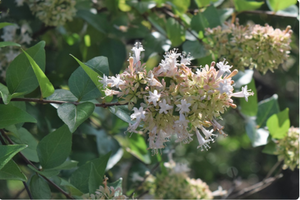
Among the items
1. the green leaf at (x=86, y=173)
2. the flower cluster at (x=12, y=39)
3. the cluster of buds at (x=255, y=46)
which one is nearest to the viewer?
the green leaf at (x=86, y=173)

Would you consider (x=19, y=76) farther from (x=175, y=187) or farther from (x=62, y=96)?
(x=175, y=187)

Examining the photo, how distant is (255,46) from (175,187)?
687mm

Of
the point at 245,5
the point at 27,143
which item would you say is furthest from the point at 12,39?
the point at 245,5

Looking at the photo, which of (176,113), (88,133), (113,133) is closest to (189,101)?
(176,113)

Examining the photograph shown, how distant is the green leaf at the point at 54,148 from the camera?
91 cm

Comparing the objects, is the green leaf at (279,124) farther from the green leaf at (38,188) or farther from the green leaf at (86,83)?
the green leaf at (38,188)

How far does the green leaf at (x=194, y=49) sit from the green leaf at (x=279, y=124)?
377 millimetres

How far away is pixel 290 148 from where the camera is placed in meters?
1.31

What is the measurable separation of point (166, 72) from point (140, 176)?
2.93ft

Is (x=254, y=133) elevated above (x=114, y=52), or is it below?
below

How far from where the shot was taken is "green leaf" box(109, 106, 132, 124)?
2.67 ft

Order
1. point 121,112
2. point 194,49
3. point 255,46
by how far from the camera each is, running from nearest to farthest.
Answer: point 121,112
point 255,46
point 194,49

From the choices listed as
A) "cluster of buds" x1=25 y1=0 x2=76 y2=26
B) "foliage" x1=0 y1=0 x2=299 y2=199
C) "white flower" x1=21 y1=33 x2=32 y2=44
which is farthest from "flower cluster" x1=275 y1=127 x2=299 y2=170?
"white flower" x1=21 y1=33 x2=32 y2=44

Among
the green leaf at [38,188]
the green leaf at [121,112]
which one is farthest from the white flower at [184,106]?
the green leaf at [38,188]
